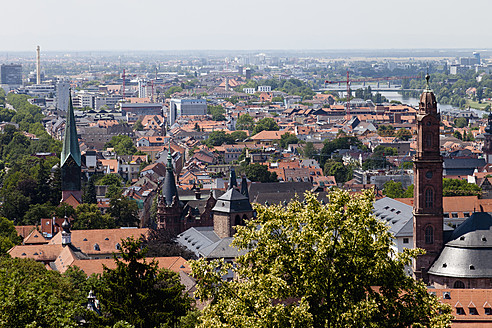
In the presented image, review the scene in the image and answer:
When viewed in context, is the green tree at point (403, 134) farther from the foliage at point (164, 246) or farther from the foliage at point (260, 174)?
the foliage at point (164, 246)

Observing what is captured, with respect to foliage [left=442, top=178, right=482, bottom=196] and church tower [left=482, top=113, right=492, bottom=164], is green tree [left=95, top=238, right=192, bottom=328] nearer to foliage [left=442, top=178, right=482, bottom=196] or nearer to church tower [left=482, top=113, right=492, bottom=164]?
foliage [left=442, top=178, right=482, bottom=196]

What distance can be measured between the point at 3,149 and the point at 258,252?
114 meters

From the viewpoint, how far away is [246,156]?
149125mm

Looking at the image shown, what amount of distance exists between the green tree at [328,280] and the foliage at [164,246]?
33549mm

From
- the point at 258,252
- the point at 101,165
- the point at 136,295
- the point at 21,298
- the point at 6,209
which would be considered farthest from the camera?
the point at 101,165

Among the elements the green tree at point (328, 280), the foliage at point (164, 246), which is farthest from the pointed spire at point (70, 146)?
the green tree at point (328, 280)

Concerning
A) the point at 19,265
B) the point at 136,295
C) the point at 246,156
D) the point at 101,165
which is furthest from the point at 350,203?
the point at 246,156

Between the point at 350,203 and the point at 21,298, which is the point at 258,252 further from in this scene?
the point at 21,298

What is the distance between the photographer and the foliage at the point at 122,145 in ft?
519

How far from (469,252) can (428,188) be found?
14.0 ft

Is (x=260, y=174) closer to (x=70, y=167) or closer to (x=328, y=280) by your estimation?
(x=70, y=167)

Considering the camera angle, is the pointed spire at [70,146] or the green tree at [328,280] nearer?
the green tree at [328,280]

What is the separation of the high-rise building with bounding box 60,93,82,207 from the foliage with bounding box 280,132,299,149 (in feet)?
258

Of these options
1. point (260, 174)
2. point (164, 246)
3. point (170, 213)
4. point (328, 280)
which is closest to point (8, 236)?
point (170, 213)
